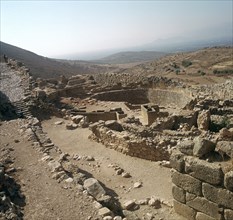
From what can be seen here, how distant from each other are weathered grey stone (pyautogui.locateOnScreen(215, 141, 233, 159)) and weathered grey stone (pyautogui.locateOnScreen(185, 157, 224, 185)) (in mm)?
341

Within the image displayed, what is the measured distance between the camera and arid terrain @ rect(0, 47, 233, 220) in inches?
287

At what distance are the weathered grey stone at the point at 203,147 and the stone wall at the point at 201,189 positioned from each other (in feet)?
0.47

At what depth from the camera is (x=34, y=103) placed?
21297 mm

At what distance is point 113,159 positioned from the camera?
43.0ft

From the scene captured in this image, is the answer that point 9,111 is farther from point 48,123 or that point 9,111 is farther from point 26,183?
point 26,183

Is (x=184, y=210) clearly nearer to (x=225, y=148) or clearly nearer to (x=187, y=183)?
(x=187, y=183)

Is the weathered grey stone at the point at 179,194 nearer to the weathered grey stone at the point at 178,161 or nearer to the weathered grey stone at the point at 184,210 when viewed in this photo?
the weathered grey stone at the point at 184,210

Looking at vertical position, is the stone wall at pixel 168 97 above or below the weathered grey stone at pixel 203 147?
below

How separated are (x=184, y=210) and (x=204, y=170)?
51.2 inches

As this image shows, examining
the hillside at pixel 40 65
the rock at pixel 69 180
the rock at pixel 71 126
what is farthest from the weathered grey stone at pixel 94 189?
the hillside at pixel 40 65

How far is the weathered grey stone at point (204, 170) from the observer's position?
687 cm

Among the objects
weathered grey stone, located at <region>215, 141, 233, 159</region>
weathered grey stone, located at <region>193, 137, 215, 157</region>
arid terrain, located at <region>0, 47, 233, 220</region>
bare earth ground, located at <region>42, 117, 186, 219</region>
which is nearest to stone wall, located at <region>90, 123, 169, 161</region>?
arid terrain, located at <region>0, 47, 233, 220</region>

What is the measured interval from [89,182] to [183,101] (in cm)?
1693

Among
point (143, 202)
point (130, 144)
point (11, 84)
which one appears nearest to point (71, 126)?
point (130, 144)
